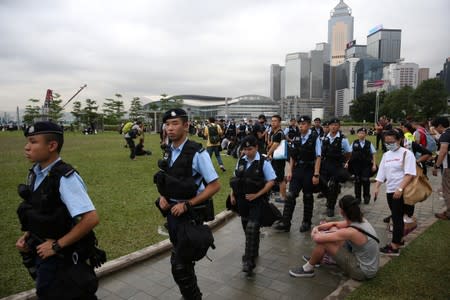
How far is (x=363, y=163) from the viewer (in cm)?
734

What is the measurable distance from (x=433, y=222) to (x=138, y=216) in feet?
18.5

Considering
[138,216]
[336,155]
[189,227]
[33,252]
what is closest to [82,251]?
[33,252]

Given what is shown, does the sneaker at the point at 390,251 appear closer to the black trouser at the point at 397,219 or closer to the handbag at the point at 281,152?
the black trouser at the point at 397,219

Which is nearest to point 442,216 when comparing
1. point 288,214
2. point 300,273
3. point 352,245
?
point 288,214

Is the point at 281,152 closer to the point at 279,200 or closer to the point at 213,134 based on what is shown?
the point at 279,200

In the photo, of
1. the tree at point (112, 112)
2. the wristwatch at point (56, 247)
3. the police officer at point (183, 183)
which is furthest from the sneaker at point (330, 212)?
the tree at point (112, 112)

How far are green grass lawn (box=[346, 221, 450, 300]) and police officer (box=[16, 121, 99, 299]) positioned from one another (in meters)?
2.73

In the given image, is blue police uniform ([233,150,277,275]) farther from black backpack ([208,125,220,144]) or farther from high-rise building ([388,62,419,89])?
high-rise building ([388,62,419,89])

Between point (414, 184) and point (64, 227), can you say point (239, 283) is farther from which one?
point (414, 184)

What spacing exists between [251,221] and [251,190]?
1.34 ft

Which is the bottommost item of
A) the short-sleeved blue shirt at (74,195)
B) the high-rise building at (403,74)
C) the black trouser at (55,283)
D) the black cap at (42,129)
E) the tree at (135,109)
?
the black trouser at (55,283)

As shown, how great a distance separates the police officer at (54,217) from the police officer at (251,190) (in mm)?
2108

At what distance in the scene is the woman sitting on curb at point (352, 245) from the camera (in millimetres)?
3602

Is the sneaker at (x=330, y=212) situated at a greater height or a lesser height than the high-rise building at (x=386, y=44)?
lesser
